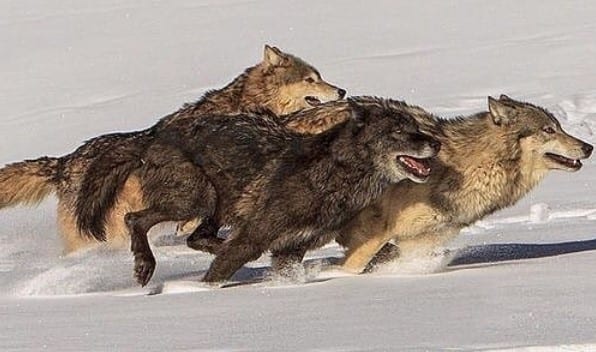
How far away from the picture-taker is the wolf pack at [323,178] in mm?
7953

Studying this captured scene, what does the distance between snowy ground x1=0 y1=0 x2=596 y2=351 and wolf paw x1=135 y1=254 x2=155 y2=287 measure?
149mm

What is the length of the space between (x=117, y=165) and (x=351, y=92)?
33.5 ft

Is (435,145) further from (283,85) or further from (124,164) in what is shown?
(283,85)

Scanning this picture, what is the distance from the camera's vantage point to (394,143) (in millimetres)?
8117

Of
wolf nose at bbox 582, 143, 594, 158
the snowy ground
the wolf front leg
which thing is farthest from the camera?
wolf nose at bbox 582, 143, 594, 158

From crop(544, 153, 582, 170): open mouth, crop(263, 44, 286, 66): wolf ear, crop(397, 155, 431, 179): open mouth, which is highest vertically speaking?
crop(263, 44, 286, 66): wolf ear

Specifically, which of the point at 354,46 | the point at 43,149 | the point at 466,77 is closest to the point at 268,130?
the point at 43,149

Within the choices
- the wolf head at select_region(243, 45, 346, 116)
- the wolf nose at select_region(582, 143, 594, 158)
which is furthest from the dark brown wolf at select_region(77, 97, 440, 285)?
the wolf head at select_region(243, 45, 346, 116)

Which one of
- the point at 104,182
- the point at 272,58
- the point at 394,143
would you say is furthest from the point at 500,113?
the point at 272,58

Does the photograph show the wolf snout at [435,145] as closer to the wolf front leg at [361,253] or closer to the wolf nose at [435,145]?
the wolf nose at [435,145]

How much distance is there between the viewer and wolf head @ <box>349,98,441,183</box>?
26.5ft

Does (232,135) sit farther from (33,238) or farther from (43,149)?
(43,149)

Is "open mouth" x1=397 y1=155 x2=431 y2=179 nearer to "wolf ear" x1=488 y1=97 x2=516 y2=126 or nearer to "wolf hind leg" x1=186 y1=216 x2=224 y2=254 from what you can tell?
"wolf ear" x1=488 y1=97 x2=516 y2=126

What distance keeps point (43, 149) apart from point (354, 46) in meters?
6.59
